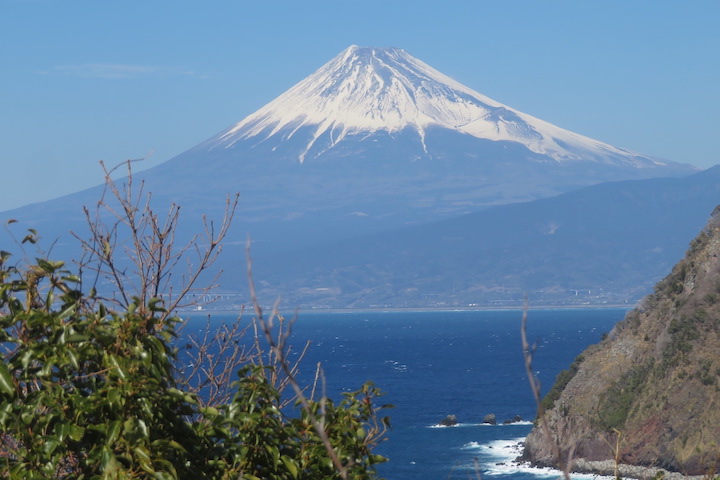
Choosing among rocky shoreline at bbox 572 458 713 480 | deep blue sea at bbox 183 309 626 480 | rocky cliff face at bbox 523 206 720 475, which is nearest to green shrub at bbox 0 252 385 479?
deep blue sea at bbox 183 309 626 480

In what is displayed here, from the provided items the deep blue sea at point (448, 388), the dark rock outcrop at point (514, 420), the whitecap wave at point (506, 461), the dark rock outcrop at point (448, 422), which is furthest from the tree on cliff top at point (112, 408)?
the dark rock outcrop at point (514, 420)

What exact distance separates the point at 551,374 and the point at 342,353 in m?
47.4

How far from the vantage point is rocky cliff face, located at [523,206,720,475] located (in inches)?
2076

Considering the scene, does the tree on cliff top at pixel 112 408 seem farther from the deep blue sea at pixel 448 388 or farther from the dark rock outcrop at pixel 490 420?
the dark rock outcrop at pixel 490 420

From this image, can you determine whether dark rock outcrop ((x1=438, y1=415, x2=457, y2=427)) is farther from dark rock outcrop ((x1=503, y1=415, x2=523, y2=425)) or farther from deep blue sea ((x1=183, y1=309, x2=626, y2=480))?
dark rock outcrop ((x1=503, y1=415, x2=523, y2=425))

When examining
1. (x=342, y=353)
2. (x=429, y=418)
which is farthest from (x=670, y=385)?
(x=342, y=353)

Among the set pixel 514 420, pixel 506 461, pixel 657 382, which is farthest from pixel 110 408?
pixel 514 420

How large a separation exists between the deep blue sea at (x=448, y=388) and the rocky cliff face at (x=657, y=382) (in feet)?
13.6

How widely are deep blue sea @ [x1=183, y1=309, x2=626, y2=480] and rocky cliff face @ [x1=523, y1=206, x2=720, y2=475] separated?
4.15m

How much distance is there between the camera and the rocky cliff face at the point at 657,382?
52719 mm

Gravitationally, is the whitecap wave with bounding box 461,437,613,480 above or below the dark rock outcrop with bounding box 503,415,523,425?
A: above

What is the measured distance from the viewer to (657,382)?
5722 cm

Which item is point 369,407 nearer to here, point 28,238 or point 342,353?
point 28,238

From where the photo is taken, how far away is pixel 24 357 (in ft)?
18.5
